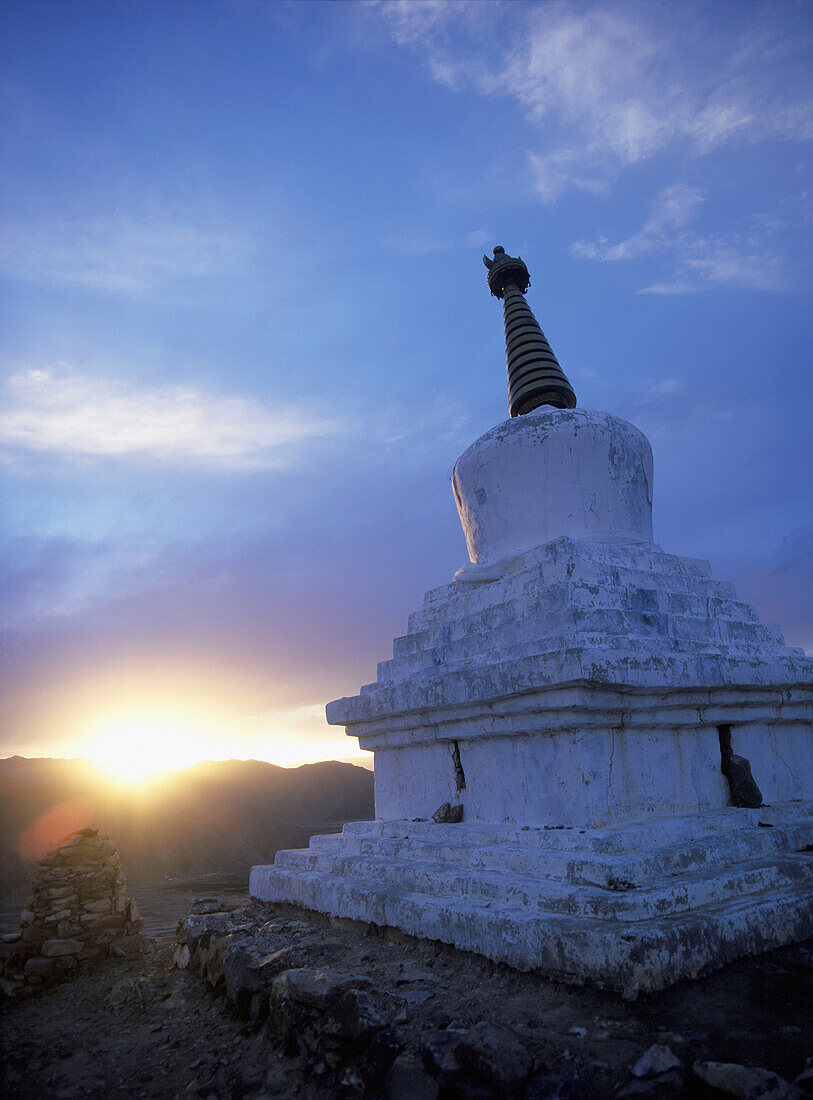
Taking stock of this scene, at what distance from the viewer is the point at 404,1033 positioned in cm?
282

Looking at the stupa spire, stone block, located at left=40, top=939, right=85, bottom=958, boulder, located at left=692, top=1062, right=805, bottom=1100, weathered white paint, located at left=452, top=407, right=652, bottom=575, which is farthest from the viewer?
the stupa spire

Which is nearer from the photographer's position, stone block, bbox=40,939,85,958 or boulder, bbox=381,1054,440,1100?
boulder, bbox=381,1054,440,1100

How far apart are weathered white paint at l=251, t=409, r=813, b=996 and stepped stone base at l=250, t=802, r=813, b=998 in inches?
0.5

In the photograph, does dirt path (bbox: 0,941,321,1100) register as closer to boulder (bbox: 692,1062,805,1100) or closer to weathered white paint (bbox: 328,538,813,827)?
boulder (bbox: 692,1062,805,1100)

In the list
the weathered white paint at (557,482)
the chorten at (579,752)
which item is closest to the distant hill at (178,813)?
the chorten at (579,752)

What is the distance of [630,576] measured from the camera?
5.31m

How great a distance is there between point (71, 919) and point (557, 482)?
20.4 ft

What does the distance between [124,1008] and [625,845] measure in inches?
138

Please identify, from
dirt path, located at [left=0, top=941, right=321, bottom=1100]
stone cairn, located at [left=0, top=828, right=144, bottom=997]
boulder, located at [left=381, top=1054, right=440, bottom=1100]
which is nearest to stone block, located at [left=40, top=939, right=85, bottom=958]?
stone cairn, located at [left=0, top=828, right=144, bottom=997]

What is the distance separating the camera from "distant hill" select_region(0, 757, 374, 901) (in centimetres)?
2334

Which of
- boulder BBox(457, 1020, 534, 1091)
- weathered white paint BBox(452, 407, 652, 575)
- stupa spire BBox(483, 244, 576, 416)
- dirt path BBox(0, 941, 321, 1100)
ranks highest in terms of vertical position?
stupa spire BBox(483, 244, 576, 416)

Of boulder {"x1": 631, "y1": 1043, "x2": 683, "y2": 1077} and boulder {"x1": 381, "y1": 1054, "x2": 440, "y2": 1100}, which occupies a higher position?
boulder {"x1": 631, "y1": 1043, "x2": 683, "y2": 1077}

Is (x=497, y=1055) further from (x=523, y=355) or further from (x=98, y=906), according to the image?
(x=523, y=355)

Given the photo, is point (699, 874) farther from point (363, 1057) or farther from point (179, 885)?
point (179, 885)
